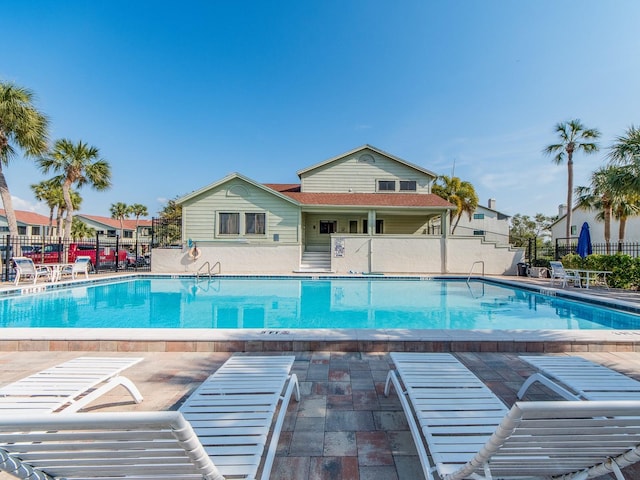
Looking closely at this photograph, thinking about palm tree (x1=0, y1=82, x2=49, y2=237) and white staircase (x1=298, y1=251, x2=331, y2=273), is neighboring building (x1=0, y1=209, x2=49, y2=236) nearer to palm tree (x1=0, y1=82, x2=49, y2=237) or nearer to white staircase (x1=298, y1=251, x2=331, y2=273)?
palm tree (x1=0, y1=82, x2=49, y2=237)

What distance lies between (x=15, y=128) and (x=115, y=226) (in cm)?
3997

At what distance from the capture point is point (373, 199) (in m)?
19.6

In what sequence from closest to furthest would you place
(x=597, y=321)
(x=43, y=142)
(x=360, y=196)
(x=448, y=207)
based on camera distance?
(x=597, y=321)
(x=43, y=142)
(x=448, y=207)
(x=360, y=196)

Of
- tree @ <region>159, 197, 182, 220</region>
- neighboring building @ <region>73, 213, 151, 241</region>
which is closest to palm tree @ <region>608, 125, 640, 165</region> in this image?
tree @ <region>159, 197, 182, 220</region>

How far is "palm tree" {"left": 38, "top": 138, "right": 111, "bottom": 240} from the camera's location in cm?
1947

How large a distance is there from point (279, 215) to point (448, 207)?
32.6 feet

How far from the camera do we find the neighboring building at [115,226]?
1871 inches

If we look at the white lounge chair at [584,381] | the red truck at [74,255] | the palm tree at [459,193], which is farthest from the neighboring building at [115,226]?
the white lounge chair at [584,381]

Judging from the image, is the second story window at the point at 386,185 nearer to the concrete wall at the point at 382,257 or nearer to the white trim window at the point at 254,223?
the concrete wall at the point at 382,257

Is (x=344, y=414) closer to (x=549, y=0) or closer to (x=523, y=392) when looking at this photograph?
(x=523, y=392)

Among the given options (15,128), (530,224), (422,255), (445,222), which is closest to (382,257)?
(422,255)

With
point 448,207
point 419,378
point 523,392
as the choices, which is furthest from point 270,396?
point 448,207

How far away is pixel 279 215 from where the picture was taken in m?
18.9

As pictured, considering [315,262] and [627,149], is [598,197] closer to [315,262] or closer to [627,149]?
[627,149]
